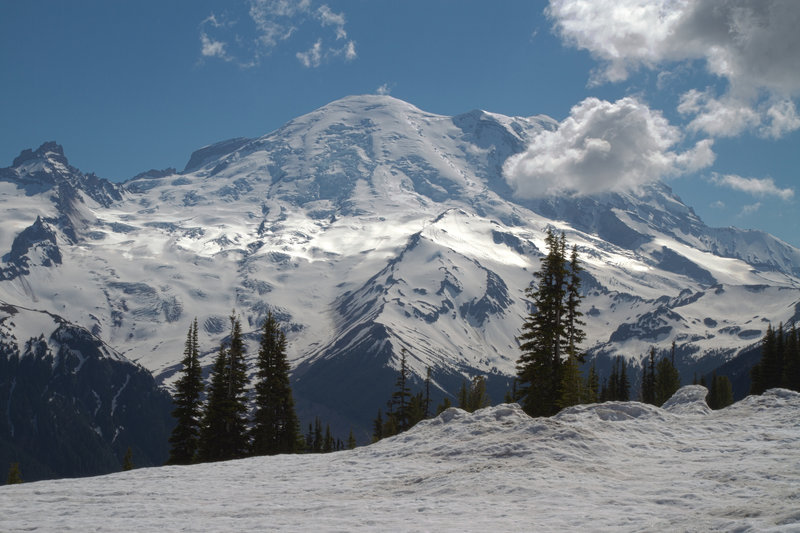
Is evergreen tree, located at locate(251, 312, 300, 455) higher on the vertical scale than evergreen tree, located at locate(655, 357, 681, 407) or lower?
lower

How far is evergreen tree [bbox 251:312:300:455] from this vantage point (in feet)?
191

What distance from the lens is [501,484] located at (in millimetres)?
20812

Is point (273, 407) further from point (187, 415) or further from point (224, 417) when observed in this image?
point (187, 415)

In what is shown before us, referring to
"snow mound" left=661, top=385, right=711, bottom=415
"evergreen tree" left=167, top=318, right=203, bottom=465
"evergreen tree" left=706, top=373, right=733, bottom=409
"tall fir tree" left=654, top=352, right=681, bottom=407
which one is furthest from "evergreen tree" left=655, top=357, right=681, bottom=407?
"snow mound" left=661, top=385, right=711, bottom=415

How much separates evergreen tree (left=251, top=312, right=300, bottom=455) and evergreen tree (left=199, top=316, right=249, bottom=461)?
5.48 ft

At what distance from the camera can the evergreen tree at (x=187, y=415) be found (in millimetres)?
55656

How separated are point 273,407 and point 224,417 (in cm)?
501

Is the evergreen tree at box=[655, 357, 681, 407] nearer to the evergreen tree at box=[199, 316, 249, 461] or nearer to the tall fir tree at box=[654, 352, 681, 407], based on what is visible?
the tall fir tree at box=[654, 352, 681, 407]

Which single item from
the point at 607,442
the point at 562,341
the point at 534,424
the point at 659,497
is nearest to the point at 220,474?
the point at 534,424

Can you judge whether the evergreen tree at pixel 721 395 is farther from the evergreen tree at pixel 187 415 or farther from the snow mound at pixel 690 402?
the snow mound at pixel 690 402

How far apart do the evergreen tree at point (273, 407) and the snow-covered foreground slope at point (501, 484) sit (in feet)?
90.2

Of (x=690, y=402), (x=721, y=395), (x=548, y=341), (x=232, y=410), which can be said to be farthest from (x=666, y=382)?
(x=690, y=402)

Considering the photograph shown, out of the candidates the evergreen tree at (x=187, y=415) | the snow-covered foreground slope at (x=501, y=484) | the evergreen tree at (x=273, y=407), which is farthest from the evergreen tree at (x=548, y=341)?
the evergreen tree at (x=187, y=415)

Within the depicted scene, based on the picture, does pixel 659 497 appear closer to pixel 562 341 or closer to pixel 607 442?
pixel 607 442
